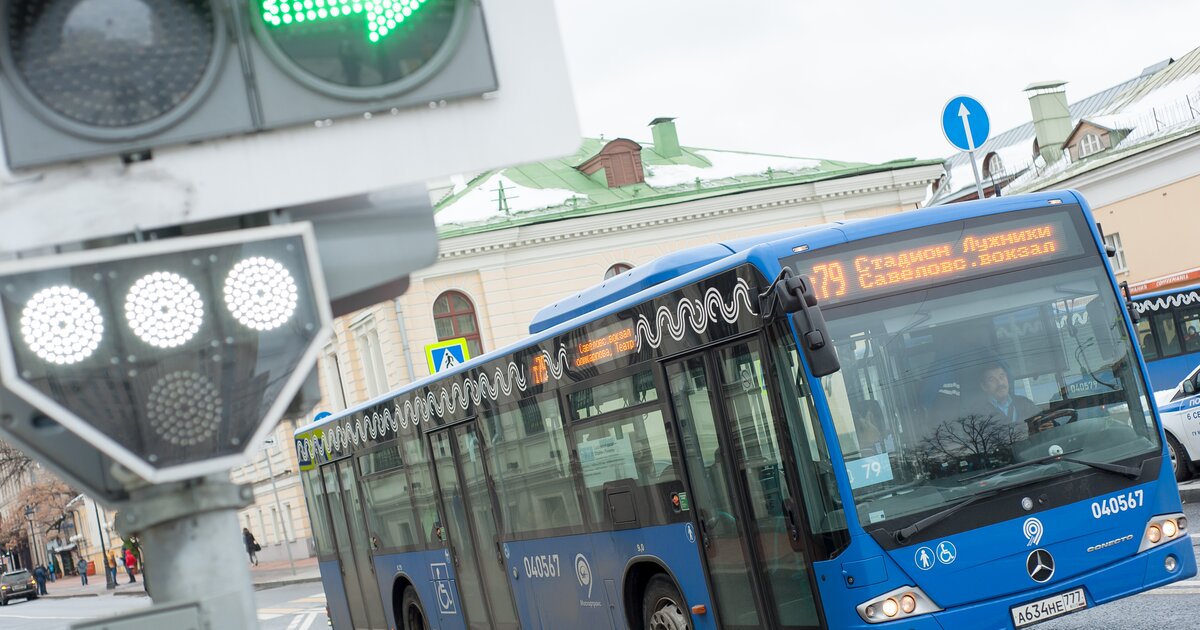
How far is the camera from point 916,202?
45750 millimetres

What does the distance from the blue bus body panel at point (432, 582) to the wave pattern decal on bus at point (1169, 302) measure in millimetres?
16384

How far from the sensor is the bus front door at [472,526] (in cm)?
1264

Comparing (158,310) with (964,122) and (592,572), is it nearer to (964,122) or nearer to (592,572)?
(592,572)

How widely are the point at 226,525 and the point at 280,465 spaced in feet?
174

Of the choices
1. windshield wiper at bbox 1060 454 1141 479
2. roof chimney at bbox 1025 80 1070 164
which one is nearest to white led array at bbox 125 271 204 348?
windshield wiper at bbox 1060 454 1141 479

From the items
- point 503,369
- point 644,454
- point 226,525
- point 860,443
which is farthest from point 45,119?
point 503,369

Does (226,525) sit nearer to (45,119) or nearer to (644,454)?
(45,119)

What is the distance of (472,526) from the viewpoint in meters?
13.0

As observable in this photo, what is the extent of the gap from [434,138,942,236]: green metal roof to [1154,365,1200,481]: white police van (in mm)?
26322

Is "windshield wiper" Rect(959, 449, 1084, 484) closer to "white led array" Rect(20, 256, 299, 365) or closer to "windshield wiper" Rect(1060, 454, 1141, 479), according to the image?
"windshield wiper" Rect(1060, 454, 1141, 479)

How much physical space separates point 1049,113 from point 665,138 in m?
18.7

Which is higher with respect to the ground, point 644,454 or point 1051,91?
point 1051,91

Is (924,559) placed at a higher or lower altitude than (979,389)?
lower

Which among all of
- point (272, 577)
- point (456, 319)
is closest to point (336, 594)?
point (456, 319)
